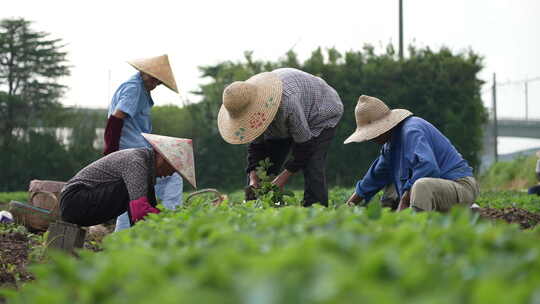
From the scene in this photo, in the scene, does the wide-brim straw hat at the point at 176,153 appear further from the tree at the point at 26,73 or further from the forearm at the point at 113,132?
the tree at the point at 26,73

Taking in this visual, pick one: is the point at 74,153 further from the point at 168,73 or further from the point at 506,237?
the point at 506,237

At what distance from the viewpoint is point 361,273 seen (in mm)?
1489

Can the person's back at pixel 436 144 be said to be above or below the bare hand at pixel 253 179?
above

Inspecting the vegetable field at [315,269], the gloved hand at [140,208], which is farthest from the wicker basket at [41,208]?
the vegetable field at [315,269]

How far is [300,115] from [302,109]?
13 centimetres

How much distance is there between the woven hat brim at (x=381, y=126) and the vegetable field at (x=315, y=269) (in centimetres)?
306

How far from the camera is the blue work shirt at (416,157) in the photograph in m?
5.24

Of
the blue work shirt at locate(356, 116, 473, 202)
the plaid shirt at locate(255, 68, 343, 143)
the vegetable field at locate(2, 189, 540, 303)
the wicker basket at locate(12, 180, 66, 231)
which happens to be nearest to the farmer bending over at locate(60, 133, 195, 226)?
the plaid shirt at locate(255, 68, 343, 143)

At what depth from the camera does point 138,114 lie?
6.56m

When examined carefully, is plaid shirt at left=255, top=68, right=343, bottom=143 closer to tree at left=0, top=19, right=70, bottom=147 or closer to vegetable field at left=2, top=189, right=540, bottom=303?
vegetable field at left=2, top=189, right=540, bottom=303

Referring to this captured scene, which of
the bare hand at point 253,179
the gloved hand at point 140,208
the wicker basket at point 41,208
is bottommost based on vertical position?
the wicker basket at point 41,208

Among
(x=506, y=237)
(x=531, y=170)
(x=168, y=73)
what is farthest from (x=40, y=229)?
(x=531, y=170)

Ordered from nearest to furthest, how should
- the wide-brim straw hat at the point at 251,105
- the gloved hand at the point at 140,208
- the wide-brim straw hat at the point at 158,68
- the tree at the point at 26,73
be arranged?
the gloved hand at the point at 140,208 < the wide-brim straw hat at the point at 251,105 < the wide-brim straw hat at the point at 158,68 < the tree at the point at 26,73

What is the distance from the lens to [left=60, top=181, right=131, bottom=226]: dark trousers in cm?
530
